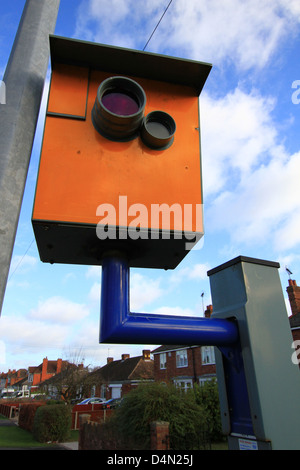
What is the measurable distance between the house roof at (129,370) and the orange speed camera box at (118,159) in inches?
1388

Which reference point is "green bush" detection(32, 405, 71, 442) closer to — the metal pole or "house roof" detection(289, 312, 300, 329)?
"house roof" detection(289, 312, 300, 329)

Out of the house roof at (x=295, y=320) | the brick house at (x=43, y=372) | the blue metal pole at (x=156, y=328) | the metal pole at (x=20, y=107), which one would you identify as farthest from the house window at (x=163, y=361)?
the brick house at (x=43, y=372)

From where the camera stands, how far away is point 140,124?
6.70 feet

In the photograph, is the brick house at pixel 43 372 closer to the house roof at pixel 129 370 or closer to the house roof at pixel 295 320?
the house roof at pixel 129 370

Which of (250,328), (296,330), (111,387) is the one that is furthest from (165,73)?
(111,387)

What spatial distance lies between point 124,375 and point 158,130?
4037 cm

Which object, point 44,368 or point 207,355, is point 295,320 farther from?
point 44,368

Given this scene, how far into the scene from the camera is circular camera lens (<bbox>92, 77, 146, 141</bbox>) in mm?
1941

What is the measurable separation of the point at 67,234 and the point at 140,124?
824mm

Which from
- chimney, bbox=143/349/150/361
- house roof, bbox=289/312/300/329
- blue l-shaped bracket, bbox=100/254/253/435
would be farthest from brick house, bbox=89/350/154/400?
blue l-shaped bracket, bbox=100/254/253/435

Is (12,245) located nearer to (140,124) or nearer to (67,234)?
(67,234)

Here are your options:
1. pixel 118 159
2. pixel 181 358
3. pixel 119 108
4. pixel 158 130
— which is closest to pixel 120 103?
pixel 119 108

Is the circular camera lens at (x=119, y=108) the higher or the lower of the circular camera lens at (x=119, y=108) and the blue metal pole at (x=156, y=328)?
the higher

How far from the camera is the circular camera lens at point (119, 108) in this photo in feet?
6.37
